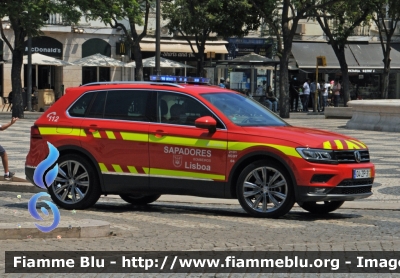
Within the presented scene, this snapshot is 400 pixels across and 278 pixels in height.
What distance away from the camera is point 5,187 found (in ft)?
47.7

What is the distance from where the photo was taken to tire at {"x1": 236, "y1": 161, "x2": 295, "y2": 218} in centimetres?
1124

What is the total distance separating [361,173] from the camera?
11.4m

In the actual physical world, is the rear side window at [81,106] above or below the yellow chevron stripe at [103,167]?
above

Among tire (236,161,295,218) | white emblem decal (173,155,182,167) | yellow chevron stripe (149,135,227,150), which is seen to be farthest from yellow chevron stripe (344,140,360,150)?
white emblem decal (173,155,182,167)

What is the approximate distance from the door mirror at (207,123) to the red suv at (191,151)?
0.04 feet

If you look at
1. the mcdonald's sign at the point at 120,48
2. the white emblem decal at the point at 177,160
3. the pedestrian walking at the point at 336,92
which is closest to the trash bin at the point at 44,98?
the mcdonald's sign at the point at 120,48

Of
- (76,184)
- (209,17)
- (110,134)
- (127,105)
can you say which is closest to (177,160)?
(110,134)

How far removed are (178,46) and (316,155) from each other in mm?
45014

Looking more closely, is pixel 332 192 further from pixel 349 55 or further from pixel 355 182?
pixel 349 55

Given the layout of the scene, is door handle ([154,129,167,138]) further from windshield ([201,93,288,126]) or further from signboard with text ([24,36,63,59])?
signboard with text ([24,36,63,59])

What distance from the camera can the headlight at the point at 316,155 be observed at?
36.3 feet

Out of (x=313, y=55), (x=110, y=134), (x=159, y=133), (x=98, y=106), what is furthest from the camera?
(x=313, y=55)

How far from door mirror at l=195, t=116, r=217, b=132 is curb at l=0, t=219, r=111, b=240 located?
2.17 metres

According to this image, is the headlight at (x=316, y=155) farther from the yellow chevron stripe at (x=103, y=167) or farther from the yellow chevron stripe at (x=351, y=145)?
the yellow chevron stripe at (x=103, y=167)
